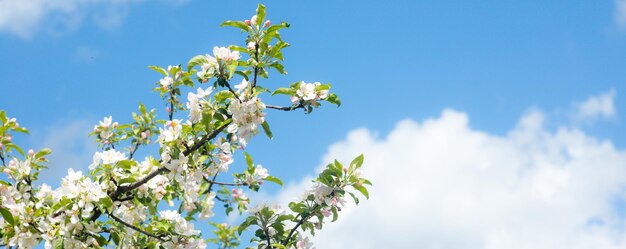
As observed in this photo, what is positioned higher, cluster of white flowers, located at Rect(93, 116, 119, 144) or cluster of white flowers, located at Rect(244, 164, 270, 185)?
cluster of white flowers, located at Rect(93, 116, 119, 144)

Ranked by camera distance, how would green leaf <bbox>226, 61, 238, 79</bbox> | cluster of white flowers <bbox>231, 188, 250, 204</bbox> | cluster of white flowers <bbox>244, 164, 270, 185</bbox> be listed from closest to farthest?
1. green leaf <bbox>226, 61, 238, 79</bbox>
2. cluster of white flowers <bbox>244, 164, 270, 185</bbox>
3. cluster of white flowers <bbox>231, 188, 250, 204</bbox>

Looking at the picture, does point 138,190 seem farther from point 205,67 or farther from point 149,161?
point 205,67

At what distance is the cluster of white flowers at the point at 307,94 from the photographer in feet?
11.2

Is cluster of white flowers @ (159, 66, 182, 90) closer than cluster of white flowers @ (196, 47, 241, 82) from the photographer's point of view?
No

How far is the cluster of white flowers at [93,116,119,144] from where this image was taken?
19.1 feet

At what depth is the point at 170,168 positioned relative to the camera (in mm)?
3451

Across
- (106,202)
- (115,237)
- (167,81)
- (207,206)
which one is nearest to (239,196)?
(207,206)

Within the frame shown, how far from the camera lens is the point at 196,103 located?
3467 millimetres

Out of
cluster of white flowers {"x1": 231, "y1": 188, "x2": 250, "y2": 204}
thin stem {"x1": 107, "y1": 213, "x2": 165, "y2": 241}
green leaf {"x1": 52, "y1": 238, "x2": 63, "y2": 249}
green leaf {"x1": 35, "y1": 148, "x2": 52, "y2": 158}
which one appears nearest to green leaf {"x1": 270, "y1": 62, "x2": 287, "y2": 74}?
thin stem {"x1": 107, "y1": 213, "x2": 165, "y2": 241}

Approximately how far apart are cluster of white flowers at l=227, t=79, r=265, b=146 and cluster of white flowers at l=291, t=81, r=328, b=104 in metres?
0.20

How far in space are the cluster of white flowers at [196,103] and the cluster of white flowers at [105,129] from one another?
8.63 feet

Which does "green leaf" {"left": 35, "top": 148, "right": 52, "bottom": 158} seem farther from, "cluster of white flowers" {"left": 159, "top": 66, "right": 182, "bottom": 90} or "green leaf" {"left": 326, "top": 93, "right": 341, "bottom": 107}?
"green leaf" {"left": 326, "top": 93, "right": 341, "bottom": 107}

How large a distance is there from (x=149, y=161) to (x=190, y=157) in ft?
0.98

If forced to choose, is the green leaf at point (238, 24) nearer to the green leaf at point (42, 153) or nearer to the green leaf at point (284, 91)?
the green leaf at point (284, 91)
